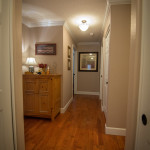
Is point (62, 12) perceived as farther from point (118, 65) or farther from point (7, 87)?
point (7, 87)

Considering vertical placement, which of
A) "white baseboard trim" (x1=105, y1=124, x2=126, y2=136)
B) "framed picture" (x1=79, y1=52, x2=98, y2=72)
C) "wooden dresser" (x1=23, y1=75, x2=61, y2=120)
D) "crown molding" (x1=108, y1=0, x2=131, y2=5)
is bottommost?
"white baseboard trim" (x1=105, y1=124, x2=126, y2=136)

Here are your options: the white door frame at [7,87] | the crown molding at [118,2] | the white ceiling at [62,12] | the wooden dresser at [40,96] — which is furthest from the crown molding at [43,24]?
the white door frame at [7,87]

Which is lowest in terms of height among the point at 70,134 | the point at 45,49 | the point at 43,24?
the point at 70,134

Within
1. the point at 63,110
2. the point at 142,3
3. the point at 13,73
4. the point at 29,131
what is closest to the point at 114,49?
the point at 142,3

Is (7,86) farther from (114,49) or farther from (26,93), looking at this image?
(114,49)

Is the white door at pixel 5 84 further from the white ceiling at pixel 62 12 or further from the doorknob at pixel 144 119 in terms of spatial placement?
the white ceiling at pixel 62 12

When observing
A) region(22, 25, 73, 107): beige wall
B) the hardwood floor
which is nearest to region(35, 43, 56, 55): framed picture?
region(22, 25, 73, 107): beige wall

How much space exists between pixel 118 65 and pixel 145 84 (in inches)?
44.7

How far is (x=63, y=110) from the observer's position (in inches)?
107

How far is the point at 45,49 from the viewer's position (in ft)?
8.70

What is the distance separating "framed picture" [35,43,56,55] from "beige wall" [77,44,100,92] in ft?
7.42

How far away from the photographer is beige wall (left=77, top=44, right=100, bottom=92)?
4554 millimetres

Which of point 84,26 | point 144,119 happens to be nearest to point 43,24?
point 84,26

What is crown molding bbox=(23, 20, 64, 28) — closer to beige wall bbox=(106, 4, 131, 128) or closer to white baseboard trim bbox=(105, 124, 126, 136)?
beige wall bbox=(106, 4, 131, 128)
